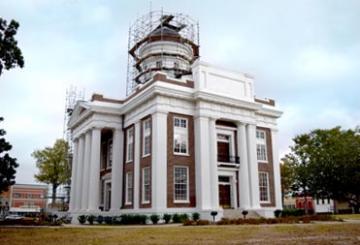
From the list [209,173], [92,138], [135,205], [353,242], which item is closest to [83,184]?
[92,138]

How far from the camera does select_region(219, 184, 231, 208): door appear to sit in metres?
32.2

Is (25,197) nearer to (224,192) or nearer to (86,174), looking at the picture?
(86,174)

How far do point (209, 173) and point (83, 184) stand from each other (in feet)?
43.8

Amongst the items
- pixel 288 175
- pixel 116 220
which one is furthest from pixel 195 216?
pixel 288 175

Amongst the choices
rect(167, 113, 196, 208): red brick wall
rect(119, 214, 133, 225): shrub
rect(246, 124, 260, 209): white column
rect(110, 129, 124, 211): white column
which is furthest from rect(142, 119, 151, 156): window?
rect(246, 124, 260, 209): white column

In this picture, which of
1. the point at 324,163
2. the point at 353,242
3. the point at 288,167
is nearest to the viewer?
the point at 353,242

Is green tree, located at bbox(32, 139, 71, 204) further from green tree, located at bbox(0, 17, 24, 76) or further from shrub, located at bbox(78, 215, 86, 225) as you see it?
green tree, located at bbox(0, 17, 24, 76)

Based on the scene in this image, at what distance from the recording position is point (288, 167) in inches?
2108

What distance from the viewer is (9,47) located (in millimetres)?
17922

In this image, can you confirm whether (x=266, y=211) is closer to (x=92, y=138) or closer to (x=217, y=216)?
(x=217, y=216)

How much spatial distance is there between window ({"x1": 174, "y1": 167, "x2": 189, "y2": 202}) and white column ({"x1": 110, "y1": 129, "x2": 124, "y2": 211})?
6996 millimetres

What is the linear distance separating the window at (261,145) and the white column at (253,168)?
81.5 inches

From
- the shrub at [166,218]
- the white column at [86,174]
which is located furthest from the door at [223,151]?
the white column at [86,174]

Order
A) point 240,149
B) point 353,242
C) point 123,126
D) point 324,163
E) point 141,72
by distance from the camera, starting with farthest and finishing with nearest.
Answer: point 324,163 → point 141,72 → point 123,126 → point 240,149 → point 353,242
